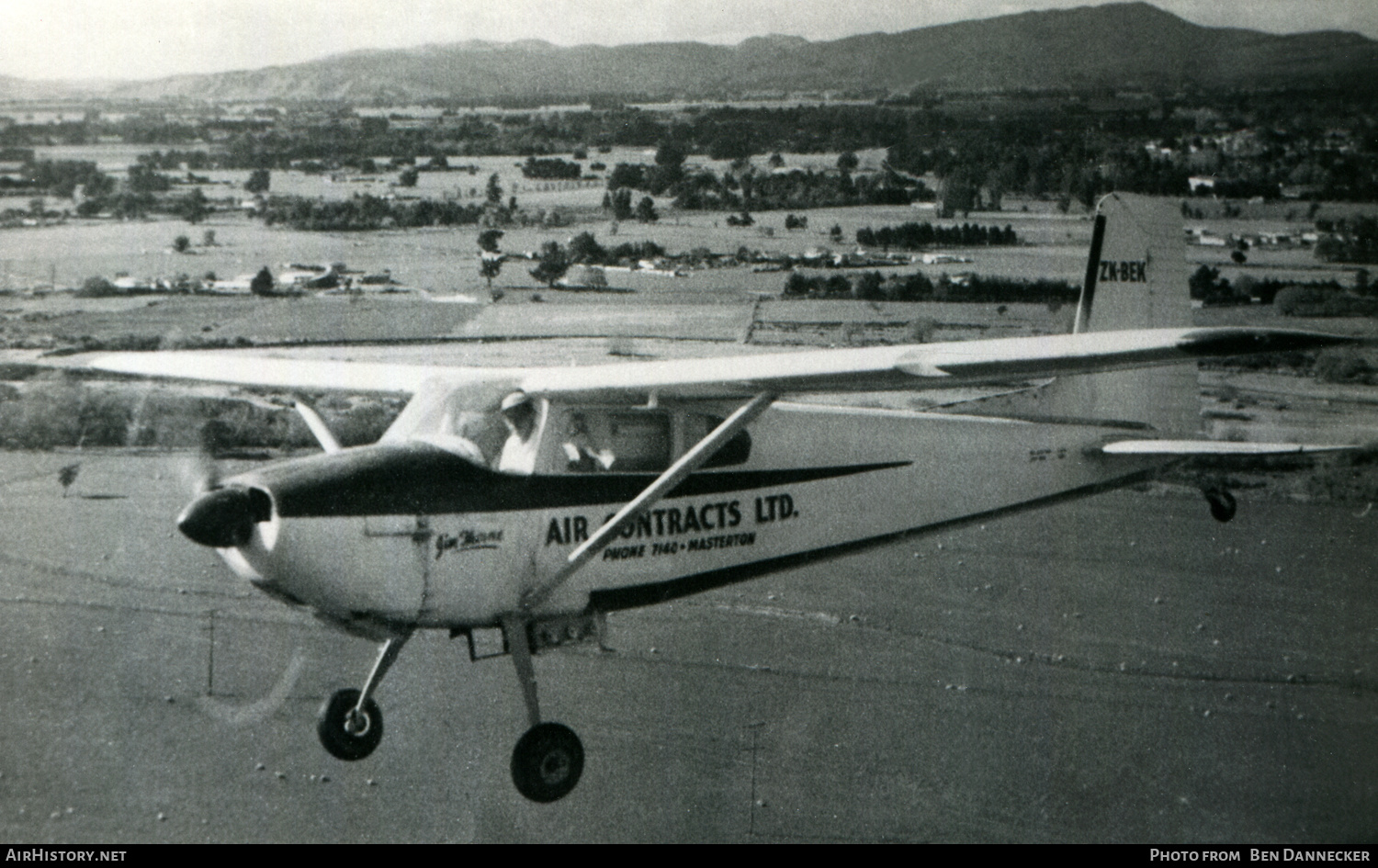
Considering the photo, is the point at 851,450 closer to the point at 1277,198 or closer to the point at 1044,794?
the point at 1044,794

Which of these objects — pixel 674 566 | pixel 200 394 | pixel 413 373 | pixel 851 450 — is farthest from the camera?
pixel 200 394

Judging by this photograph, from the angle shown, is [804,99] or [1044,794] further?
[804,99]

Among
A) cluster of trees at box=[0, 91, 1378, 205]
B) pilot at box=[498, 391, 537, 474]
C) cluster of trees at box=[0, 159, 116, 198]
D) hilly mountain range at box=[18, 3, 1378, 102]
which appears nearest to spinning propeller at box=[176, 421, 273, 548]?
pilot at box=[498, 391, 537, 474]

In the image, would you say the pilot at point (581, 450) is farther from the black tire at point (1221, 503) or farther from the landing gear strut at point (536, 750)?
the black tire at point (1221, 503)

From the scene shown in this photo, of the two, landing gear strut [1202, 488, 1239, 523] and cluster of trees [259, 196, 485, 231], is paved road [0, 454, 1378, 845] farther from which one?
cluster of trees [259, 196, 485, 231]

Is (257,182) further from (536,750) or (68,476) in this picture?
(536,750)

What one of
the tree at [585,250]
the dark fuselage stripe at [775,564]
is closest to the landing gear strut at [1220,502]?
the dark fuselage stripe at [775,564]

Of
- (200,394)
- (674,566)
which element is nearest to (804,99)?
(200,394)
